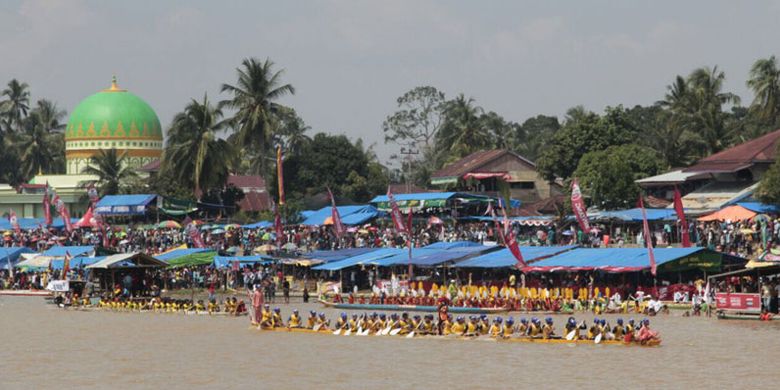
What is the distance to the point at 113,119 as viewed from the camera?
4633 inches

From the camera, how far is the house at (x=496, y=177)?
8950 cm

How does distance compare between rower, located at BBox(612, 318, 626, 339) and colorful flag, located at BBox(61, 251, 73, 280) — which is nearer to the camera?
rower, located at BBox(612, 318, 626, 339)

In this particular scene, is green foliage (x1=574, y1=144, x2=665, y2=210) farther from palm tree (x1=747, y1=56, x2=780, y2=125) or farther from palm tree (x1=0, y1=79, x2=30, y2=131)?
palm tree (x1=0, y1=79, x2=30, y2=131)

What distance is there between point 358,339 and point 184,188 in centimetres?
5037

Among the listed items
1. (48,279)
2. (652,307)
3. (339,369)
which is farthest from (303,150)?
(339,369)

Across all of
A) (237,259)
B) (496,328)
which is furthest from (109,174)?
(496,328)

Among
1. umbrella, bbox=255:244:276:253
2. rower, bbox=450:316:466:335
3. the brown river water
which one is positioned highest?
umbrella, bbox=255:244:276:253

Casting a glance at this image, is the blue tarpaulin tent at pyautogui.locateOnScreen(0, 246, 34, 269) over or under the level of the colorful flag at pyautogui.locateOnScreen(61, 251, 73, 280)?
over

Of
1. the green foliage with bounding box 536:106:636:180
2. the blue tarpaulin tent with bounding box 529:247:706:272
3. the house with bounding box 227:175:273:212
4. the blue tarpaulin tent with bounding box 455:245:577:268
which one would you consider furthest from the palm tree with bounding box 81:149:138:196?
the blue tarpaulin tent with bounding box 529:247:706:272

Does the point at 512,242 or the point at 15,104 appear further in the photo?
the point at 15,104

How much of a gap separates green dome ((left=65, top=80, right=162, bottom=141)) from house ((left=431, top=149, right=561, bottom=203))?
34.3 metres

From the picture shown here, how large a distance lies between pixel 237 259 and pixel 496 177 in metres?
27.0

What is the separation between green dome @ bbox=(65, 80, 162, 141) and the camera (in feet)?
385

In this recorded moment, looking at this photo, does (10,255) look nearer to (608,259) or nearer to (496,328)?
(608,259)
